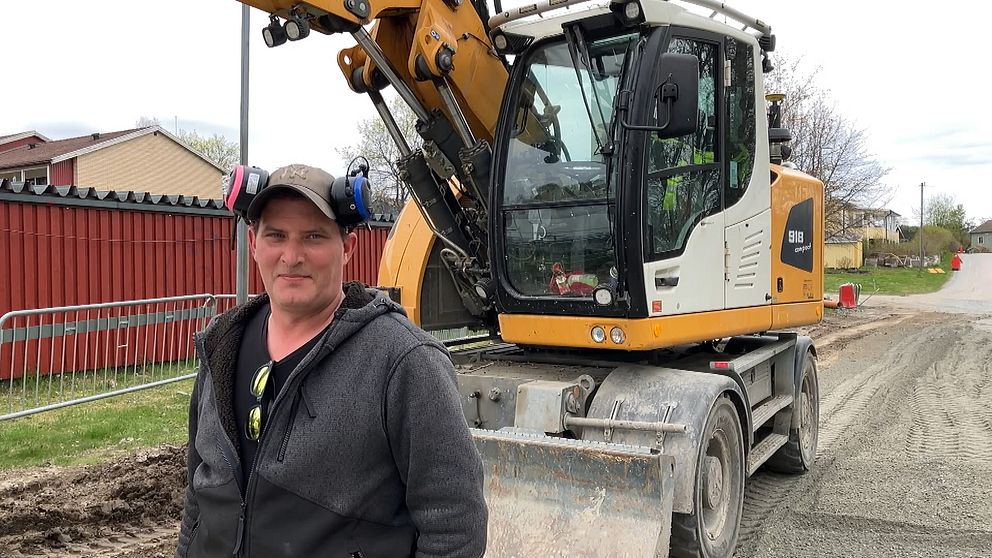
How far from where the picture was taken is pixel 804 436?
6461 mm

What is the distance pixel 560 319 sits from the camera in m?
4.41

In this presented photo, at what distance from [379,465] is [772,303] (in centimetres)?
437

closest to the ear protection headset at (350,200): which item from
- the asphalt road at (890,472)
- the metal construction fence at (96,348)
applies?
the asphalt road at (890,472)

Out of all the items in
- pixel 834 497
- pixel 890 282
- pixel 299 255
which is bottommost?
pixel 834 497

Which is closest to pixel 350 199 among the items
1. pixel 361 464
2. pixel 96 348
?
pixel 361 464

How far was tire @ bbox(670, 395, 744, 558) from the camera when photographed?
13.0 feet

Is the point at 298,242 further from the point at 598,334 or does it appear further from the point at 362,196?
the point at 598,334

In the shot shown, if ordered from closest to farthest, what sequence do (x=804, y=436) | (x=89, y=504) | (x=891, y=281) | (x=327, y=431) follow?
(x=327, y=431) < (x=89, y=504) < (x=804, y=436) < (x=891, y=281)

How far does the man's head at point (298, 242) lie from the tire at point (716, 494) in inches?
109

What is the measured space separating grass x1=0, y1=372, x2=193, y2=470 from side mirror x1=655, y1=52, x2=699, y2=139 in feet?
16.8

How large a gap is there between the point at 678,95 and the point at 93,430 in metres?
6.08

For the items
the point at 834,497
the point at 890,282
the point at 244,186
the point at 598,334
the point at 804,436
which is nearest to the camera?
the point at 244,186

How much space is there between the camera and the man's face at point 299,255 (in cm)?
177

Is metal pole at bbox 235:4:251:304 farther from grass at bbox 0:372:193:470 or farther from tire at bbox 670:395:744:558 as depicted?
tire at bbox 670:395:744:558
